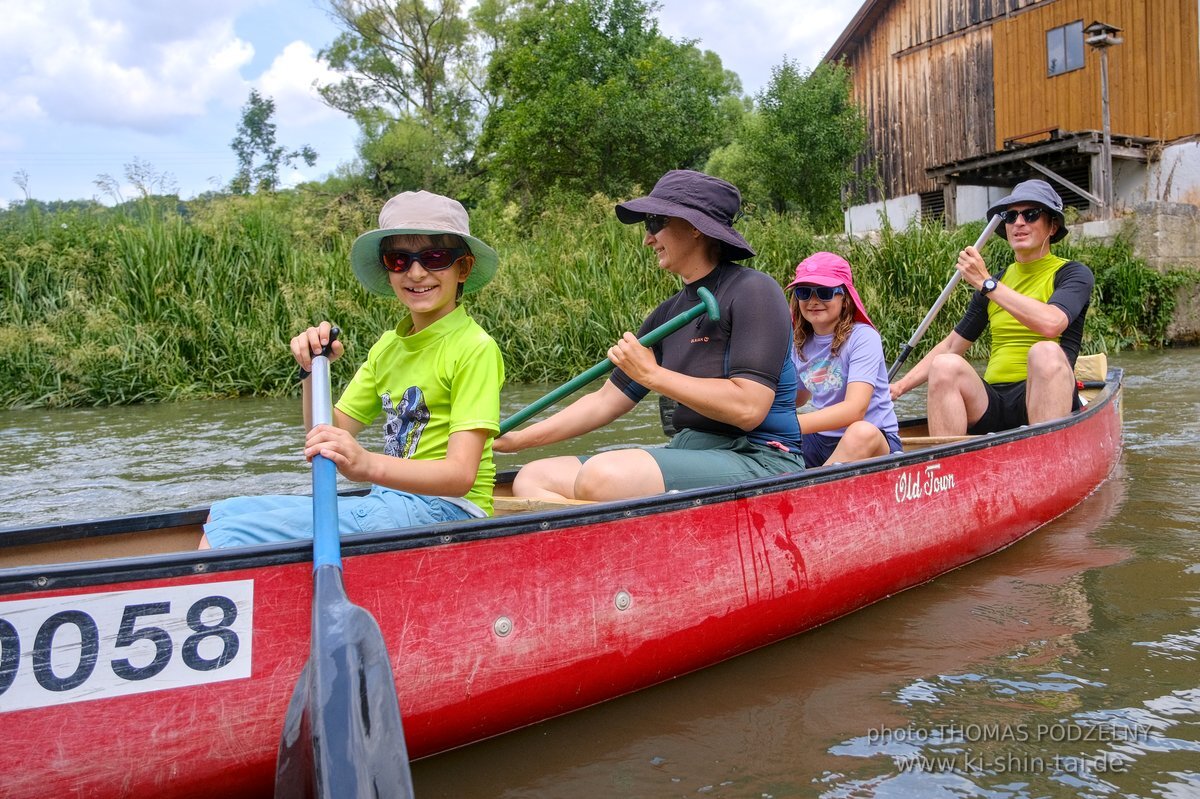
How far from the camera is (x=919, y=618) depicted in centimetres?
336

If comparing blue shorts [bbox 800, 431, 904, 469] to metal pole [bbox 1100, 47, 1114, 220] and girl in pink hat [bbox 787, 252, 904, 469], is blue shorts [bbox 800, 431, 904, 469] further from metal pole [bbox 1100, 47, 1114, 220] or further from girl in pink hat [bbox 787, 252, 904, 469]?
metal pole [bbox 1100, 47, 1114, 220]

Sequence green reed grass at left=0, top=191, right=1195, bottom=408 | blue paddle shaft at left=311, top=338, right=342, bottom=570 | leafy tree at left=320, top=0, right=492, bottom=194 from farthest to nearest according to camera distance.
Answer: leafy tree at left=320, top=0, right=492, bottom=194
green reed grass at left=0, top=191, right=1195, bottom=408
blue paddle shaft at left=311, top=338, right=342, bottom=570

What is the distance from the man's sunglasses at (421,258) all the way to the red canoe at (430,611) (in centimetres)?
67

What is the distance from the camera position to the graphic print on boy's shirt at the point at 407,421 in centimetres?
257

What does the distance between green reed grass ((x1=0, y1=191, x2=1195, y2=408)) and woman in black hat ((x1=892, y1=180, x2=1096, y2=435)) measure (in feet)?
16.7

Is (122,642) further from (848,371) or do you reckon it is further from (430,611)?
(848,371)

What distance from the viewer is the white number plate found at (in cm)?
185

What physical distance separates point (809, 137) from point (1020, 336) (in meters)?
15.6

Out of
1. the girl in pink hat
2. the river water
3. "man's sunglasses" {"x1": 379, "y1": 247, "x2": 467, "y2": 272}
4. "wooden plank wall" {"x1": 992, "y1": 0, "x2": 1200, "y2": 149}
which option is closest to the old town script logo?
the girl in pink hat

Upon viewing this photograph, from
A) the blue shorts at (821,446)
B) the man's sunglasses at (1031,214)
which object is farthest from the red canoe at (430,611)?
the man's sunglasses at (1031,214)

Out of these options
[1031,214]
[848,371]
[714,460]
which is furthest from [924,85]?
[714,460]

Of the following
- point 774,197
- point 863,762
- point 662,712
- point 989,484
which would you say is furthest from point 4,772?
point 774,197

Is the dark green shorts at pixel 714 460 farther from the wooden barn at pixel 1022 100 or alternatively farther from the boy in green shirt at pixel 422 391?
the wooden barn at pixel 1022 100

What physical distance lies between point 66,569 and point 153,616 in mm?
187
